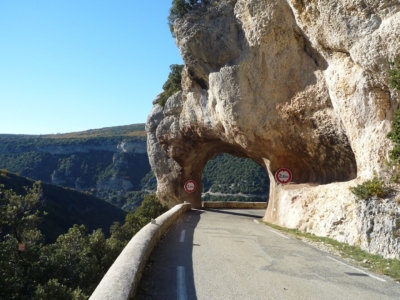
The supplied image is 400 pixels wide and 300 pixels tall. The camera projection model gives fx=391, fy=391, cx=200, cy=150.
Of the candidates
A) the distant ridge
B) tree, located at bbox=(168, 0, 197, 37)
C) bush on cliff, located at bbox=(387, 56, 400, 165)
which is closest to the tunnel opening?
tree, located at bbox=(168, 0, 197, 37)

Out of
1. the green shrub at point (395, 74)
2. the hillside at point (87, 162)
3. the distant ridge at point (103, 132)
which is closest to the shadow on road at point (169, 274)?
the green shrub at point (395, 74)

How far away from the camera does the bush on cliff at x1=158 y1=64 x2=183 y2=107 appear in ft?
111

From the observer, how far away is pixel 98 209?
50.8m

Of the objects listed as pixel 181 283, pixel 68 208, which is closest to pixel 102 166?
pixel 68 208

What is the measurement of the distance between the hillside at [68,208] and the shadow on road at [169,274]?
27.8 meters

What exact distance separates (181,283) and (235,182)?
56146 millimetres

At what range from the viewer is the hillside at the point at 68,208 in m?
39.0

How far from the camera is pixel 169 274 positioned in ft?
23.5

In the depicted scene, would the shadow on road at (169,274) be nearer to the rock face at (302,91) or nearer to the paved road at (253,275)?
the paved road at (253,275)

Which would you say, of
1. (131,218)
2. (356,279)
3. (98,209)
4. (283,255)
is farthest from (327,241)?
(98,209)

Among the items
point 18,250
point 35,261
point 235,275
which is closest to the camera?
point 235,275

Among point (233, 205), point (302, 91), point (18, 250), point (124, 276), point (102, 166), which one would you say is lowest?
point (233, 205)

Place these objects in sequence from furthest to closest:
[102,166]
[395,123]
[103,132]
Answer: [103,132], [102,166], [395,123]

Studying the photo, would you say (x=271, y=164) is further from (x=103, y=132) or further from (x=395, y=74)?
(x=103, y=132)
